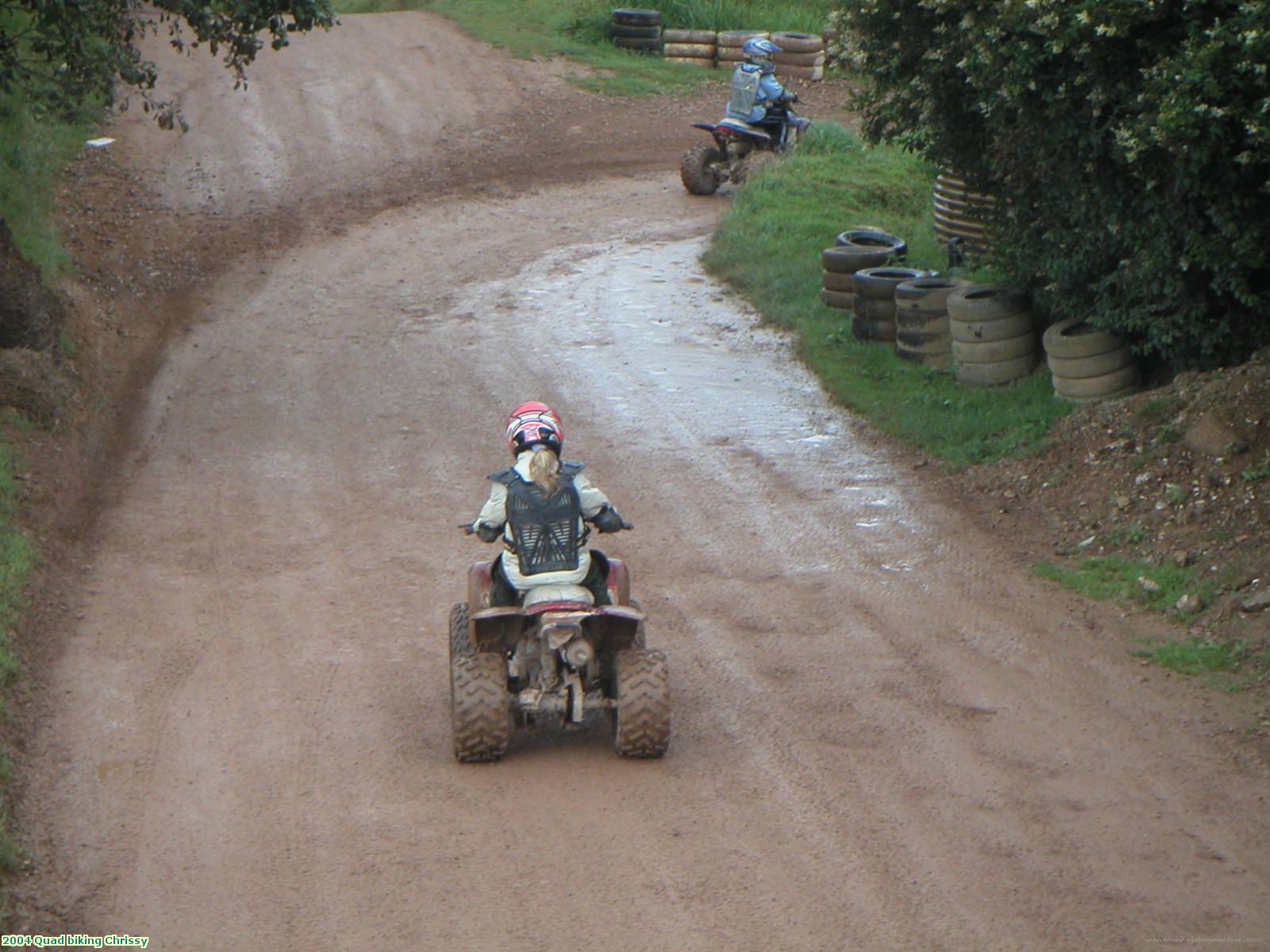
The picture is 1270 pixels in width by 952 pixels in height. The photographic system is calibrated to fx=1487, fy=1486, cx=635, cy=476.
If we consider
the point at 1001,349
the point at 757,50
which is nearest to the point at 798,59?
the point at 757,50

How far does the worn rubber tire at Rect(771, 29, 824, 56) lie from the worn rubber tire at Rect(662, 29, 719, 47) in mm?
1181

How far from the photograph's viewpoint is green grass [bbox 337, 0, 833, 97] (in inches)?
1120

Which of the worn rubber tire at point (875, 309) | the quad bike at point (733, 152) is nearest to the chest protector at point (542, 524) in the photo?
the worn rubber tire at point (875, 309)

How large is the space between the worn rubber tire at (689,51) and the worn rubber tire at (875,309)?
1581 centimetres

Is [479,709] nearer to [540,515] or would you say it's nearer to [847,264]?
[540,515]

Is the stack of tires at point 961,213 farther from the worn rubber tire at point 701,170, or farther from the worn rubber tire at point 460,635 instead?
the worn rubber tire at point 460,635

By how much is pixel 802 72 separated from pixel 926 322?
52.8 ft

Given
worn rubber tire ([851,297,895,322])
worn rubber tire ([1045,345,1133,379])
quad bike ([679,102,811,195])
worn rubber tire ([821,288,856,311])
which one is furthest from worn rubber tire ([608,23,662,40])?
worn rubber tire ([1045,345,1133,379])

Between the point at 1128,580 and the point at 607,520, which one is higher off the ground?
the point at 607,520

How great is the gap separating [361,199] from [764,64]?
641 cm

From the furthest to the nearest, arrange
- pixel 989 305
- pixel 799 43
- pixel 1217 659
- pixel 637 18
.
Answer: pixel 637 18 < pixel 799 43 < pixel 989 305 < pixel 1217 659

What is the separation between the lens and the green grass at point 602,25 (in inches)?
1120

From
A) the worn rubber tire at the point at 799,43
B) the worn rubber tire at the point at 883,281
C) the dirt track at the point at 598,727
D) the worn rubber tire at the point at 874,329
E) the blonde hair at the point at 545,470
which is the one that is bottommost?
the dirt track at the point at 598,727

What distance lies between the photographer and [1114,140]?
35.6ft
